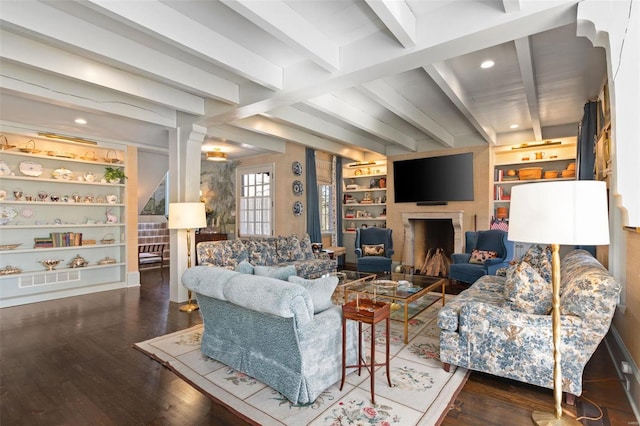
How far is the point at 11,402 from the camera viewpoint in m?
2.22

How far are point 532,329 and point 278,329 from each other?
5.70ft

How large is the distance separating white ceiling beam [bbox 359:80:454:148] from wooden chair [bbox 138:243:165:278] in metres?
6.09

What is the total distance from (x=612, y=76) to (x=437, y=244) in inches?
218

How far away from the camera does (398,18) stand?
222 cm

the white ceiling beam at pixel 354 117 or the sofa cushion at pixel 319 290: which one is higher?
the white ceiling beam at pixel 354 117

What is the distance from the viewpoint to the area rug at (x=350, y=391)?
202cm

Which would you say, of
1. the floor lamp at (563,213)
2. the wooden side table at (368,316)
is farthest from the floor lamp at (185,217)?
the floor lamp at (563,213)

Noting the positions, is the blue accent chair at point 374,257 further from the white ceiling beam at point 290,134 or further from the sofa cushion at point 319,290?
the sofa cushion at point 319,290

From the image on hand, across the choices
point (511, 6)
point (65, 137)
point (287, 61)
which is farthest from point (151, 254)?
point (511, 6)

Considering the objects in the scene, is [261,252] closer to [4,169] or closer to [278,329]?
[278,329]

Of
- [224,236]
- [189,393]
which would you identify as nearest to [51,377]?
[189,393]

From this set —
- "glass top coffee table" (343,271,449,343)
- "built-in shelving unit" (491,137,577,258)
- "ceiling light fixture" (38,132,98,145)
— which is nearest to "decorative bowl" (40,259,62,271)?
"ceiling light fixture" (38,132,98,145)

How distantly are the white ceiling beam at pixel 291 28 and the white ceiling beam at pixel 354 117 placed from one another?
1.11 meters

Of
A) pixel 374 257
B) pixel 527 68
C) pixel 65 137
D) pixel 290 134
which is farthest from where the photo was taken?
pixel 374 257
